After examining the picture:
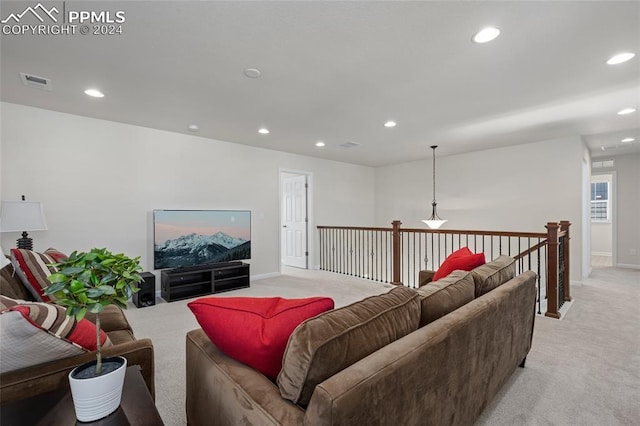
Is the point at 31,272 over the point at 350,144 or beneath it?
beneath

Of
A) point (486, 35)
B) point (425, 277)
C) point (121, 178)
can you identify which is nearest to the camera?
point (486, 35)

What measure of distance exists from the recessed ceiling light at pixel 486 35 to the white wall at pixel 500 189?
3923 millimetres

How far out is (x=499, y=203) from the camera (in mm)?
5629

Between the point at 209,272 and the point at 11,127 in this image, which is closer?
the point at 11,127

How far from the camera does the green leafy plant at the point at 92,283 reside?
0.88 m

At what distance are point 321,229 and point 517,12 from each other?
496cm

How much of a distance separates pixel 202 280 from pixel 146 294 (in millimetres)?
749

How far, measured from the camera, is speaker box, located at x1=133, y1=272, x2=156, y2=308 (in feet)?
12.0

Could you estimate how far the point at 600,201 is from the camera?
7.95 m

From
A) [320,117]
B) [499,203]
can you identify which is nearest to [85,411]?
[320,117]

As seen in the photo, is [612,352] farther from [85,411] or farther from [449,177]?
[449,177]

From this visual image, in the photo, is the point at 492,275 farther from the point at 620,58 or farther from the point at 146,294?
the point at 146,294

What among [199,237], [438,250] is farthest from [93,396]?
[438,250]

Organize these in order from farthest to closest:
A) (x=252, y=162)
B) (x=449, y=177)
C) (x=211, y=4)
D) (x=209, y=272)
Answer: (x=449, y=177) < (x=252, y=162) < (x=209, y=272) < (x=211, y=4)
